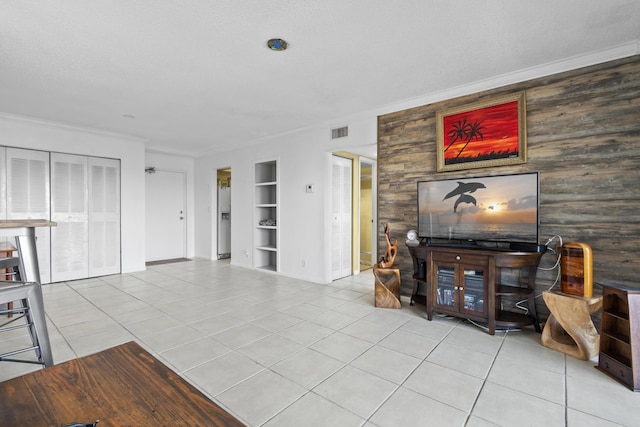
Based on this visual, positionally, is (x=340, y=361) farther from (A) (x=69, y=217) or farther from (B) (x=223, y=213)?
(B) (x=223, y=213)

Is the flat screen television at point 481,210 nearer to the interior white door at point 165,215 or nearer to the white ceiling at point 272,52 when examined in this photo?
the white ceiling at point 272,52

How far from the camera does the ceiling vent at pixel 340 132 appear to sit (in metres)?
4.52

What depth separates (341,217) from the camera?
5.16 meters

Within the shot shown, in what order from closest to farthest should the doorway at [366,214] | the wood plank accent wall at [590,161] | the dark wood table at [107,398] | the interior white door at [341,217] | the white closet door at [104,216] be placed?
the dark wood table at [107,398] → the wood plank accent wall at [590,161] → the interior white door at [341,217] → the white closet door at [104,216] → the doorway at [366,214]

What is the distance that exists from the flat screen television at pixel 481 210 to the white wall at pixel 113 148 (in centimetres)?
511

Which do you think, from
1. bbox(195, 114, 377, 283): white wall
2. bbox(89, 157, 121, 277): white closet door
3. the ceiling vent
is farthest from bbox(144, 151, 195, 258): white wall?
the ceiling vent

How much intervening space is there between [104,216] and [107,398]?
5599mm

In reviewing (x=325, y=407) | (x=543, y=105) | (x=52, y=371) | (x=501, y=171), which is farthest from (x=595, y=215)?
(x=52, y=371)

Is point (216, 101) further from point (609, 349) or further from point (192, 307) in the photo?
point (609, 349)

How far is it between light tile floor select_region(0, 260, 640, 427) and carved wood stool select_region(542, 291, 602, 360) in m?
0.09

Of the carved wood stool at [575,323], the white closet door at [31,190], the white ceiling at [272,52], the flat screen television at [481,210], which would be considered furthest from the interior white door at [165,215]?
the carved wood stool at [575,323]

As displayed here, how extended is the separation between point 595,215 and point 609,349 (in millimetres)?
1154

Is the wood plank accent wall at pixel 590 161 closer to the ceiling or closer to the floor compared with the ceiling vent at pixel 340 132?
closer to the floor

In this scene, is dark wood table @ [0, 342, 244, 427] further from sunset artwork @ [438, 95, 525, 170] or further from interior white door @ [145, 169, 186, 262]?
interior white door @ [145, 169, 186, 262]
